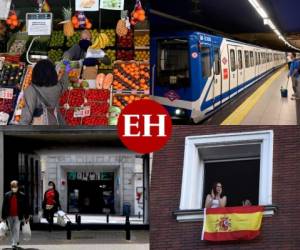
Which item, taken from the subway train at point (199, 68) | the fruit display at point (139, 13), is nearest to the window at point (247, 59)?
the subway train at point (199, 68)

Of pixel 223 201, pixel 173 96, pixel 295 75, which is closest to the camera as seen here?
pixel 173 96

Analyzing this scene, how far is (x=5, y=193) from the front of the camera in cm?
532

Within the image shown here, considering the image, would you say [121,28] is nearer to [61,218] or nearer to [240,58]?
[240,58]

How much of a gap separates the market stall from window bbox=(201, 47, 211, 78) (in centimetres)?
47

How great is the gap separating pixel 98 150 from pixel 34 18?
1246 millimetres

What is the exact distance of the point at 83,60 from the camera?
5.20 metres

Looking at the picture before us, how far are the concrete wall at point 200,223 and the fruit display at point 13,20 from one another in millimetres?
1610

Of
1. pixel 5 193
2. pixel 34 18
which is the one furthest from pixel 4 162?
pixel 34 18

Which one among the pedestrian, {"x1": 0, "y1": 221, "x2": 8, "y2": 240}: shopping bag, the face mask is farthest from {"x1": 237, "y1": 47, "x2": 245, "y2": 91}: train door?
{"x1": 0, "y1": 221, "x2": 8, "y2": 240}: shopping bag

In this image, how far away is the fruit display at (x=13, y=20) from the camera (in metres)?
5.10

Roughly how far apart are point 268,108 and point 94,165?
156 centimetres

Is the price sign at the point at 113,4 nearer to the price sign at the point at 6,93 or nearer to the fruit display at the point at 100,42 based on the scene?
the fruit display at the point at 100,42

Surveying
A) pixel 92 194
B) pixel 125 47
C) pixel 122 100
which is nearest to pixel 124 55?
pixel 125 47

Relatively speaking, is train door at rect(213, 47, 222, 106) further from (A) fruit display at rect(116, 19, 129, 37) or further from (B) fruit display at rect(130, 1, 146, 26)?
(A) fruit display at rect(116, 19, 129, 37)
